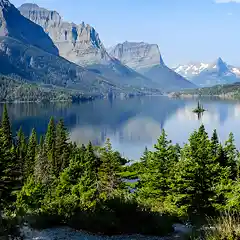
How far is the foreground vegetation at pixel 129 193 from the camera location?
49.1 feet

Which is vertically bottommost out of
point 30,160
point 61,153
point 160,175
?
point 30,160

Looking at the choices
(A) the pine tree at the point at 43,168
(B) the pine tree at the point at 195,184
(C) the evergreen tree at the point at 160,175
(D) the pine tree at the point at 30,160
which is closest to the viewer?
(B) the pine tree at the point at 195,184

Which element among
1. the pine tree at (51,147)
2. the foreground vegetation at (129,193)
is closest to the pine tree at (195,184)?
the foreground vegetation at (129,193)

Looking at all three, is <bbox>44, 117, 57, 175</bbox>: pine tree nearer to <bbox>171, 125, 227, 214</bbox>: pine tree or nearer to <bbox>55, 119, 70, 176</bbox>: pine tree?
<bbox>55, 119, 70, 176</bbox>: pine tree

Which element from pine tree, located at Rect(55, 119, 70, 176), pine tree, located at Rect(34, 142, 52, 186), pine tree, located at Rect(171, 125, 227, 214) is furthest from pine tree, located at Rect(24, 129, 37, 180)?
pine tree, located at Rect(171, 125, 227, 214)

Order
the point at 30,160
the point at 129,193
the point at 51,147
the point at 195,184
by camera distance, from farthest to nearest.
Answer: the point at 51,147 → the point at 30,160 → the point at 129,193 → the point at 195,184

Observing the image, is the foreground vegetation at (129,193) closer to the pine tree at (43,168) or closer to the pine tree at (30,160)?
the pine tree at (43,168)

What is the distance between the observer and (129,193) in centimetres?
3306

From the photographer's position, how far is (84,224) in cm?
1467

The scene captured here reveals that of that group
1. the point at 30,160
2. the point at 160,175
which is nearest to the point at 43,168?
the point at 30,160

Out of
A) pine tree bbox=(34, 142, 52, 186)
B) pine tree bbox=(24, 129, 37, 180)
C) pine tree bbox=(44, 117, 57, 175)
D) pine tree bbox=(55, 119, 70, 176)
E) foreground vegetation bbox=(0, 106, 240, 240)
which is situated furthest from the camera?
pine tree bbox=(24, 129, 37, 180)

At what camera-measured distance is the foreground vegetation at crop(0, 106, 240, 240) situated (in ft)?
49.1

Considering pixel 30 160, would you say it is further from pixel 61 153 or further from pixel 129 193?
pixel 129 193


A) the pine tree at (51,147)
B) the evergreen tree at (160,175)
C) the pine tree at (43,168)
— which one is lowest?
the pine tree at (43,168)
